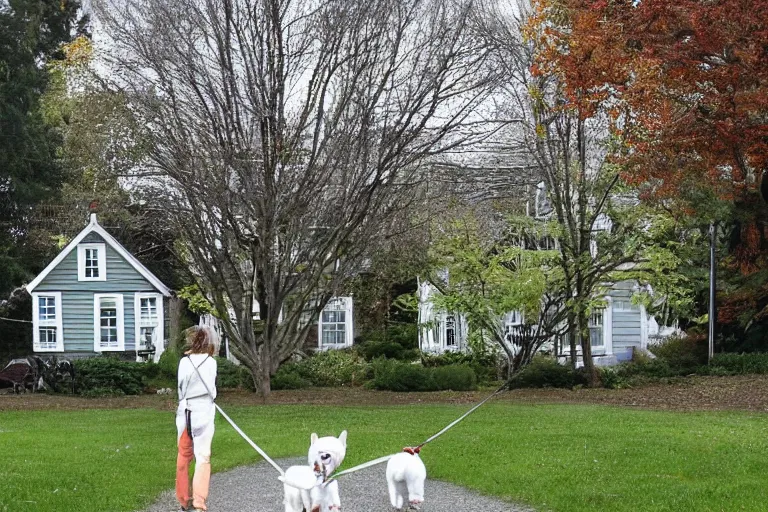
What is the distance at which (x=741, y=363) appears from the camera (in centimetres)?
2719

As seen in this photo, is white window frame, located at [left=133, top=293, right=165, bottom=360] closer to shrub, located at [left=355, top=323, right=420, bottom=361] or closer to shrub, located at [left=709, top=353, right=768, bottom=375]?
shrub, located at [left=355, top=323, right=420, bottom=361]

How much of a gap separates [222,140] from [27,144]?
571 inches

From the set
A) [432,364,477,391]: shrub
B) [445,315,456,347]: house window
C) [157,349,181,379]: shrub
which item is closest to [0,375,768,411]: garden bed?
[432,364,477,391]: shrub

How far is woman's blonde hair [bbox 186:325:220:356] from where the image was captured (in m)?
8.27

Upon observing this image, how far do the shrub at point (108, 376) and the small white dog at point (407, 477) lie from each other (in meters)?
18.3

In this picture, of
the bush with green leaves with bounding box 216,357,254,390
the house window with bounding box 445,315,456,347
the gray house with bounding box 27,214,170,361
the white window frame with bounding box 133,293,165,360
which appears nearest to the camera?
the bush with green leaves with bounding box 216,357,254,390

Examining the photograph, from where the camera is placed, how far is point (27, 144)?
105 ft

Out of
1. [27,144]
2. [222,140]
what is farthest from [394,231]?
[27,144]

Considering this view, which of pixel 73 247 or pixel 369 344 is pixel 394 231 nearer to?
pixel 369 344

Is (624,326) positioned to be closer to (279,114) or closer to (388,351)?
(388,351)

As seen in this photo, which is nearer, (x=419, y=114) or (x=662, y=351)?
(x=419, y=114)

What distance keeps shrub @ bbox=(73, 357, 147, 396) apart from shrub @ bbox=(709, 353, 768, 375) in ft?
51.0

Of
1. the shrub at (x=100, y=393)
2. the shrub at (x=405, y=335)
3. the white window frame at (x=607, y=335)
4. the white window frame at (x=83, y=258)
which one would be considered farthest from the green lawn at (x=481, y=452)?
the white window frame at (x=607, y=335)

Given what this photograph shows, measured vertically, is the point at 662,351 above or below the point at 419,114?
below
